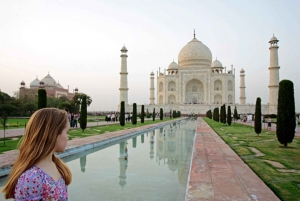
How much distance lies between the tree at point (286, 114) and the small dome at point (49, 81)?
40297mm

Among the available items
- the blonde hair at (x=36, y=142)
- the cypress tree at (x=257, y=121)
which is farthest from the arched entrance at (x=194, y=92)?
the blonde hair at (x=36, y=142)

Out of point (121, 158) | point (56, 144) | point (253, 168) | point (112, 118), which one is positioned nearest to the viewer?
point (56, 144)

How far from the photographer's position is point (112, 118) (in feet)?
65.9

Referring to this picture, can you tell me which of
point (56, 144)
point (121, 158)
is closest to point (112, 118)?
point (121, 158)

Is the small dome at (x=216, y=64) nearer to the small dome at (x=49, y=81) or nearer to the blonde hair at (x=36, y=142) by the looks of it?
the small dome at (x=49, y=81)

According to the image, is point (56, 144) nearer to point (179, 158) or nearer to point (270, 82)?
point (179, 158)

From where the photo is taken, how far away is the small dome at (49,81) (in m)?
42.7

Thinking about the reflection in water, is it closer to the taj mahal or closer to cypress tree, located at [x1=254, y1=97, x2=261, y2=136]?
cypress tree, located at [x1=254, y1=97, x2=261, y2=136]

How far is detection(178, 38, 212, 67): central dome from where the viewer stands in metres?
36.7

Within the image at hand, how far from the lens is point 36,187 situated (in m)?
0.86

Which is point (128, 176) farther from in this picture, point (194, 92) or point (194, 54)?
point (194, 54)

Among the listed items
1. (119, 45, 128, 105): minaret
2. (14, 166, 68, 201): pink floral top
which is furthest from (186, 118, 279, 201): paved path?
(119, 45, 128, 105): minaret

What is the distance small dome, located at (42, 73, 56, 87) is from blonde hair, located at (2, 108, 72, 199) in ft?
144

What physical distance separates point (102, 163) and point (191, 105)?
95.6ft
